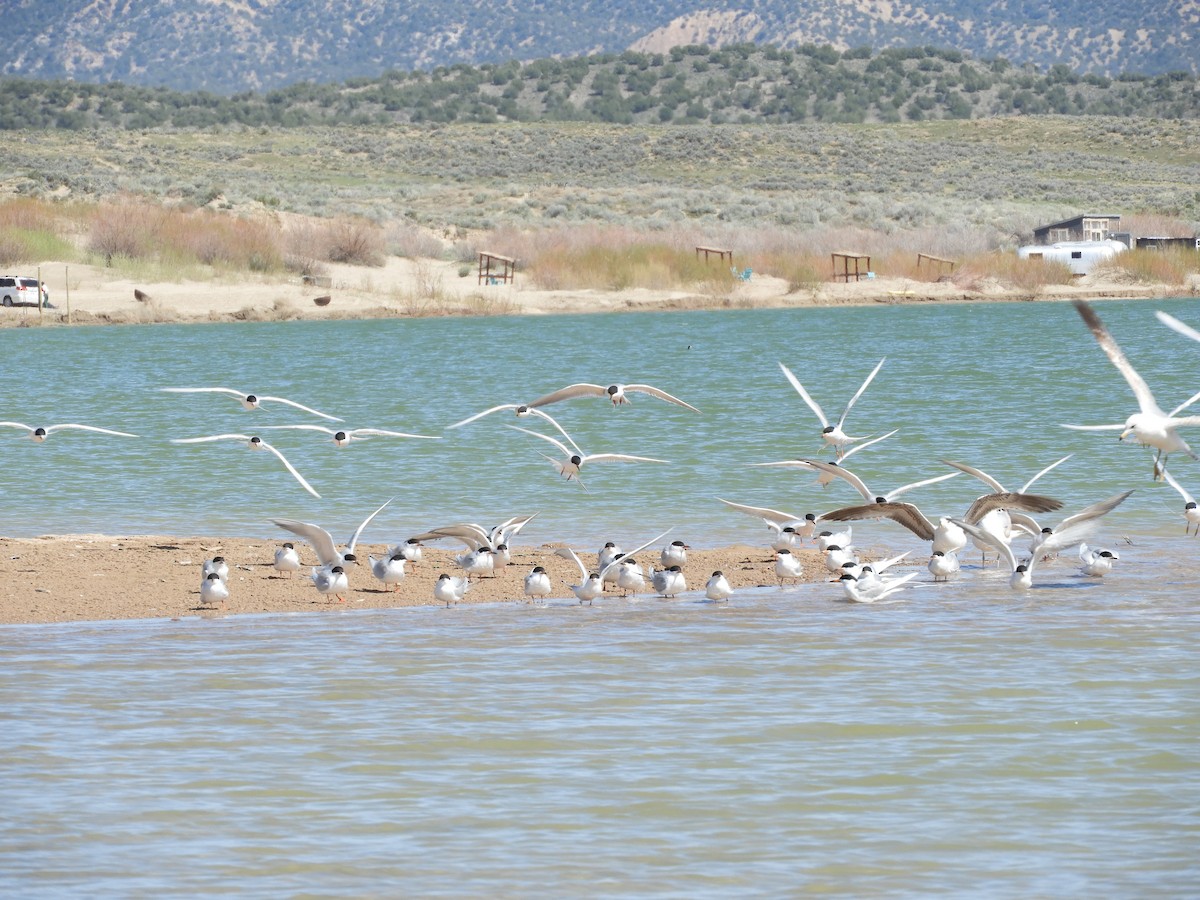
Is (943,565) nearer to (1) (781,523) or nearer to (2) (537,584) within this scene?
(1) (781,523)

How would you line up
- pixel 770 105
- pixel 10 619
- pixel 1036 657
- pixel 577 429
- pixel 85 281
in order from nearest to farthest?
pixel 1036 657 → pixel 10 619 → pixel 577 429 → pixel 85 281 → pixel 770 105

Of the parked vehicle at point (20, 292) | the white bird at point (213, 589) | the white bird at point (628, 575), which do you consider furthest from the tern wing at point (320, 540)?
the parked vehicle at point (20, 292)

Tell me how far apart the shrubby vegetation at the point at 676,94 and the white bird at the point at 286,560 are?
108 m

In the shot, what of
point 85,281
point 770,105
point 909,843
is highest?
point 770,105

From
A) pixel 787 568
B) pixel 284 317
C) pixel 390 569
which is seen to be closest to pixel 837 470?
pixel 787 568

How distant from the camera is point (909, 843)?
893 cm

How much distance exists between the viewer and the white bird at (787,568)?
1552cm

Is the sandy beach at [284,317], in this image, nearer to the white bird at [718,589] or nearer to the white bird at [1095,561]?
the white bird at [718,589]

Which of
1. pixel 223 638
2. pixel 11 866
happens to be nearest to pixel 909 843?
pixel 11 866

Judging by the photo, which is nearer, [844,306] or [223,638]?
[223,638]

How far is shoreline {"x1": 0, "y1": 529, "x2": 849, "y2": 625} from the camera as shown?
14.6 metres

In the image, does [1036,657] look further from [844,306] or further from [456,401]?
[844,306]

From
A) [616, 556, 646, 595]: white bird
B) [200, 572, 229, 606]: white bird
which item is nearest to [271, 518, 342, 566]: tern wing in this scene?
[200, 572, 229, 606]: white bird

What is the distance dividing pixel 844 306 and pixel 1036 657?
157 ft
